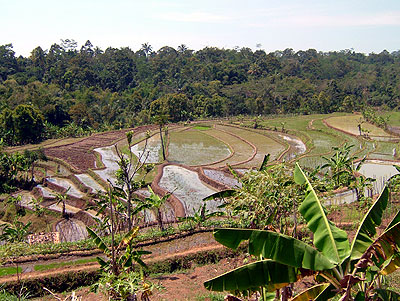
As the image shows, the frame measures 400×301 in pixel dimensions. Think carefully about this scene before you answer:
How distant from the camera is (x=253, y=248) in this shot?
5.61 m

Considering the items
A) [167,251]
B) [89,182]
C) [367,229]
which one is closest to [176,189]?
[167,251]

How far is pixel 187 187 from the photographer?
2488 cm

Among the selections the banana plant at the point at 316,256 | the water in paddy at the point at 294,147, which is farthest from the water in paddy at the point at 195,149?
the banana plant at the point at 316,256

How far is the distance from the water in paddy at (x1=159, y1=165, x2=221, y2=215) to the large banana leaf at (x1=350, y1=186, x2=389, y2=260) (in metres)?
13.9

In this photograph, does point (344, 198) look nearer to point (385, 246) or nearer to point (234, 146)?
point (385, 246)

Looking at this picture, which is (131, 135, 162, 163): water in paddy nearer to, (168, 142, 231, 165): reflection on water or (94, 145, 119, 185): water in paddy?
(168, 142, 231, 165): reflection on water

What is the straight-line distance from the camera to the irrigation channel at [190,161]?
2172 cm

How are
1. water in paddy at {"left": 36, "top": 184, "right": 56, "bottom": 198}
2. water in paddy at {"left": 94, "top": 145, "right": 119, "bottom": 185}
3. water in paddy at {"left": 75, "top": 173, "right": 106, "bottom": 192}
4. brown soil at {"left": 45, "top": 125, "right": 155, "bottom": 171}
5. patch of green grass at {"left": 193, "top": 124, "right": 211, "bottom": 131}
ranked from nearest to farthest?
water in paddy at {"left": 36, "top": 184, "right": 56, "bottom": 198}, water in paddy at {"left": 75, "top": 173, "right": 106, "bottom": 192}, water in paddy at {"left": 94, "top": 145, "right": 119, "bottom": 185}, brown soil at {"left": 45, "top": 125, "right": 155, "bottom": 171}, patch of green grass at {"left": 193, "top": 124, "right": 211, "bottom": 131}

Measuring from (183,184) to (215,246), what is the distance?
1134 cm

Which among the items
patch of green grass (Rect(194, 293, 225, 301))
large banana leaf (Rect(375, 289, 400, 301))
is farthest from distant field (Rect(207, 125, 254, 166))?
large banana leaf (Rect(375, 289, 400, 301))

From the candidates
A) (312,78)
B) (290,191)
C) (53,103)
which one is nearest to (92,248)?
(290,191)

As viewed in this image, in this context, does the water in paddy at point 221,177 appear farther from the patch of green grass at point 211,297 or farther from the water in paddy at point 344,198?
the patch of green grass at point 211,297

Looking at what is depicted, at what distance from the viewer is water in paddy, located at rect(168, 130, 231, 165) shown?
107 feet

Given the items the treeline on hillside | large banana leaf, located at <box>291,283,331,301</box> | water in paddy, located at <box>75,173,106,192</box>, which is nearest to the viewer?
large banana leaf, located at <box>291,283,331,301</box>
